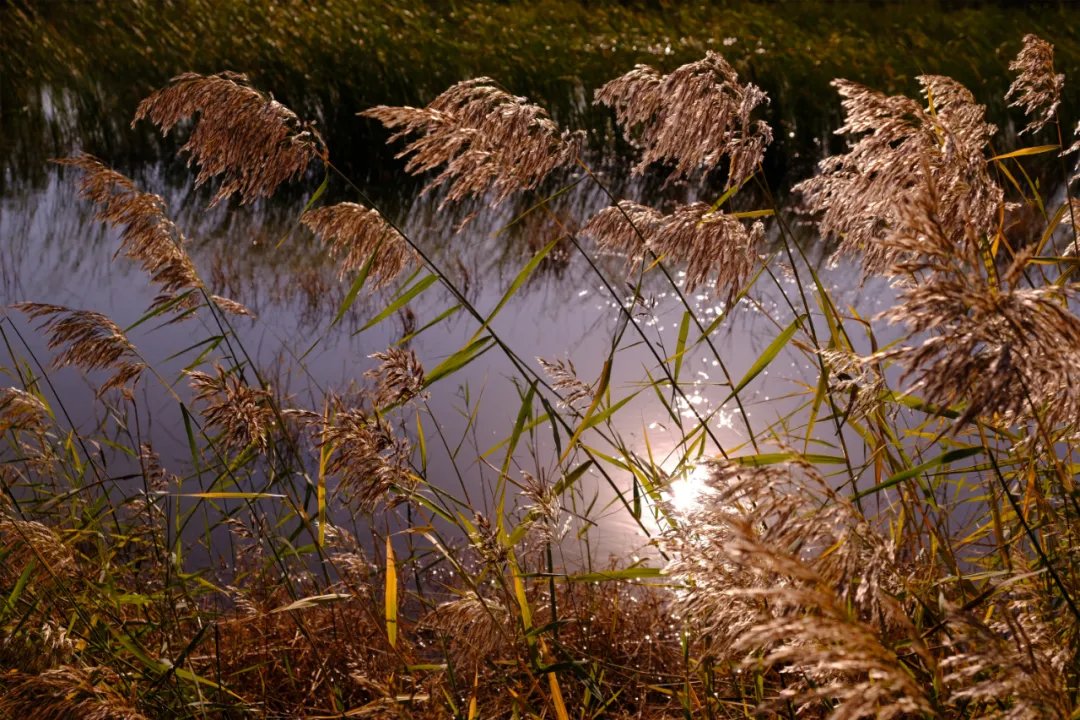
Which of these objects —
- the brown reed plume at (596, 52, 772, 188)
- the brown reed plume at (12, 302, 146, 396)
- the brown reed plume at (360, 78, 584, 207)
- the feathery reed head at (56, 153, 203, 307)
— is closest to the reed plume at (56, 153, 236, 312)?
the feathery reed head at (56, 153, 203, 307)

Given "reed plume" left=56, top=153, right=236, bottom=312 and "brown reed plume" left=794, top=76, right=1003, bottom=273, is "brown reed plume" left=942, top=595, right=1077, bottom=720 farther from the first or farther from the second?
"reed plume" left=56, top=153, right=236, bottom=312

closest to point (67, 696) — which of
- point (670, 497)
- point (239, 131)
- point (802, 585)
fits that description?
point (239, 131)

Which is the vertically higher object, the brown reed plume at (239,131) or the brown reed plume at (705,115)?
the brown reed plume at (239,131)

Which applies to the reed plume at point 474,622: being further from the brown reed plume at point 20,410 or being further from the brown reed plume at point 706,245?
the brown reed plume at point 20,410

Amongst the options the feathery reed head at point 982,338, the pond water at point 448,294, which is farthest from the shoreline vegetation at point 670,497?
the pond water at point 448,294

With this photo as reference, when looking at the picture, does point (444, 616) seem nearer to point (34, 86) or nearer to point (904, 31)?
point (34, 86)

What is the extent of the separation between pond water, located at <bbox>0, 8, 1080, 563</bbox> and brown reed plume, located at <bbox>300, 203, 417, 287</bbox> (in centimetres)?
32

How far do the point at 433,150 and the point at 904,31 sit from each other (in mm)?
10451

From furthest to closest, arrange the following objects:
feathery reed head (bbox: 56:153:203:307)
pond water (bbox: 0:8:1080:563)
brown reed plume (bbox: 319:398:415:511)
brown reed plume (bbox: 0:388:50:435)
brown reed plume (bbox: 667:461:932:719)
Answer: pond water (bbox: 0:8:1080:563) < brown reed plume (bbox: 0:388:50:435) < feathery reed head (bbox: 56:153:203:307) < brown reed plume (bbox: 319:398:415:511) < brown reed plume (bbox: 667:461:932:719)

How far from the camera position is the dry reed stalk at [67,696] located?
184 cm

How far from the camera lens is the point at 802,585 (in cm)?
136

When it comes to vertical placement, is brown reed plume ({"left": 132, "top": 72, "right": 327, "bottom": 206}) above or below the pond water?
below

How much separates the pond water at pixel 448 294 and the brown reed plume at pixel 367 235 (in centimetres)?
32

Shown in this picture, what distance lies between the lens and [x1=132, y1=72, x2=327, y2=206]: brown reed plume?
2.23 m
